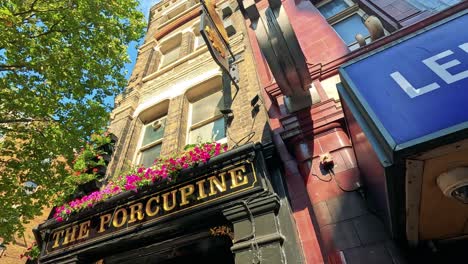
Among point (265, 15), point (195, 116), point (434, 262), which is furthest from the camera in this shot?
point (195, 116)

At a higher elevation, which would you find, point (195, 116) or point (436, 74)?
point (195, 116)

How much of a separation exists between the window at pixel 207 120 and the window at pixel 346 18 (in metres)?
3.78

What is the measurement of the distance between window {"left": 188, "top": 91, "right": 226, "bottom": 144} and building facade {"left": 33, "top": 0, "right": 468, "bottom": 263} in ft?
0.14

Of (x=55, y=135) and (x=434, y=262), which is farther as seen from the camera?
(x=55, y=135)

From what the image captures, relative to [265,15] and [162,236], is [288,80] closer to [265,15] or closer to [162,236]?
[265,15]

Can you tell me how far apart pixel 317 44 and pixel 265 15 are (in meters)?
2.54

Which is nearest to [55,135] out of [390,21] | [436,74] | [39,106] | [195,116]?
[39,106]

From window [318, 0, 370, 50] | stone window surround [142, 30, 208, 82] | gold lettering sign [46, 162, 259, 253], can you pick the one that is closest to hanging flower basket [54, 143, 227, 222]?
gold lettering sign [46, 162, 259, 253]

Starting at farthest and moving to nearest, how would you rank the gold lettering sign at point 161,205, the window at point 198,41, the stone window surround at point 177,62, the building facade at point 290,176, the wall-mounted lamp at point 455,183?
1. the window at point 198,41
2. the stone window surround at point 177,62
3. the gold lettering sign at point 161,205
4. the building facade at point 290,176
5. the wall-mounted lamp at point 455,183

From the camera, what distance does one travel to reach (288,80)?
178 inches

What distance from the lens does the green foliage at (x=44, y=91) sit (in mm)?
5582

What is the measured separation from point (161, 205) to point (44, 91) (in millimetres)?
3977

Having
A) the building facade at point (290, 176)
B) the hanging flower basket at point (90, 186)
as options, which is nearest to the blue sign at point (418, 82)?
the building facade at point (290, 176)

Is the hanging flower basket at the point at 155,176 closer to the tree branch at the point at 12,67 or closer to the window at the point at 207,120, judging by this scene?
the window at the point at 207,120
